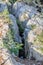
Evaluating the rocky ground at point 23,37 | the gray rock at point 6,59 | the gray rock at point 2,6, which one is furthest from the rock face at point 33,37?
the gray rock at point 2,6

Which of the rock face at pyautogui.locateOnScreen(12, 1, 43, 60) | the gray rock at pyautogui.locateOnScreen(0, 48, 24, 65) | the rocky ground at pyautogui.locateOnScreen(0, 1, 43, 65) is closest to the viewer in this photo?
the gray rock at pyautogui.locateOnScreen(0, 48, 24, 65)

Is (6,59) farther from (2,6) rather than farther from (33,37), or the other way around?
(2,6)

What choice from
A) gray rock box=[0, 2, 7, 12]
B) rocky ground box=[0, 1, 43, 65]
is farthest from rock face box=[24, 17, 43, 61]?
gray rock box=[0, 2, 7, 12]

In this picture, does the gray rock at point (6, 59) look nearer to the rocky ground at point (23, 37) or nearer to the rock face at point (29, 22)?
the rocky ground at point (23, 37)

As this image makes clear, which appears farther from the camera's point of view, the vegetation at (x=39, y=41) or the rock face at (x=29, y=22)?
the rock face at (x=29, y=22)

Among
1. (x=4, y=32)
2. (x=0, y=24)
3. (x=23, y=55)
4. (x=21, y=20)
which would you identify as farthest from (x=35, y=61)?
(x=21, y=20)

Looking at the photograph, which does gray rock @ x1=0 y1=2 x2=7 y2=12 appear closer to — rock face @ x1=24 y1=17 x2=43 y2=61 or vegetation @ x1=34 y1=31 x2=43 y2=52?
rock face @ x1=24 y1=17 x2=43 y2=61

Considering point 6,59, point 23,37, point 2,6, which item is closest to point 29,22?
point 23,37

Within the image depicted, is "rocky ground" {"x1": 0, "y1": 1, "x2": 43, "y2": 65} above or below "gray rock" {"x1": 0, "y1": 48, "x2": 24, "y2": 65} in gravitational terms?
below

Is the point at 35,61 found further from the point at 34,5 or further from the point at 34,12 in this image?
the point at 34,5

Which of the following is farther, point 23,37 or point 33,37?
point 23,37

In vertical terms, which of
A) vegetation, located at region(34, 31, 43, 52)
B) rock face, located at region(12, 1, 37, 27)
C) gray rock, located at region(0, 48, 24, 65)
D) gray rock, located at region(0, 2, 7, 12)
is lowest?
vegetation, located at region(34, 31, 43, 52)

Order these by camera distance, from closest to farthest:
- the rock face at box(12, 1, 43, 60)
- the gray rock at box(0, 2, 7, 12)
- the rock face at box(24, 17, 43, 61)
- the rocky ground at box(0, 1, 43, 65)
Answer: the rocky ground at box(0, 1, 43, 65), the rock face at box(24, 17, 43, 61), the rock face at box(12, 1, 43, 60), the gray rock at box(0, 2, 7, 12)

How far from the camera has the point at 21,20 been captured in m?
14.0
